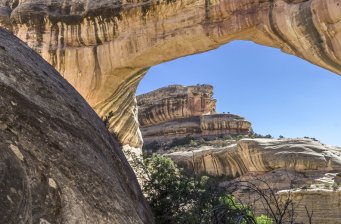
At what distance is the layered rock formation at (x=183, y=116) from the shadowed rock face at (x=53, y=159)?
118 feet

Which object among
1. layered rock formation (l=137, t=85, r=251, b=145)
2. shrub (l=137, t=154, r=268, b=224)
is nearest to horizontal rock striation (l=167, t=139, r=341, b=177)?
layered rock formation (l=137, t=85, r=251, b=145)

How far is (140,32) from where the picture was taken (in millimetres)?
12867

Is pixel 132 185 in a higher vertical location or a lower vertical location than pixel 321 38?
lower

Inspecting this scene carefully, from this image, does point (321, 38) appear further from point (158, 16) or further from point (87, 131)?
point (87, 131)

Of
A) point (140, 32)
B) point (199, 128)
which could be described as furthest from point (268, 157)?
point (199, 128)

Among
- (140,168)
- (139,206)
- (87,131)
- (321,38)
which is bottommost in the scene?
(140,168)

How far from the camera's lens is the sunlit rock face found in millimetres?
10367

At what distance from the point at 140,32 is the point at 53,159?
948 centimetres

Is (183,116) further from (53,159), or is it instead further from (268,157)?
(53,159)

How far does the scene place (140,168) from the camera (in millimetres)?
13516

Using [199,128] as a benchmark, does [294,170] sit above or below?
above

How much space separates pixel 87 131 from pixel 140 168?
9.00 meters

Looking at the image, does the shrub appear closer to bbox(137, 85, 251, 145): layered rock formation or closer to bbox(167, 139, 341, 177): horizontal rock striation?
bbox(167, 139, 341, 177): horizontal rock striation

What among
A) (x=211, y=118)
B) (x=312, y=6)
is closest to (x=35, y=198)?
(x=312, y=6)
